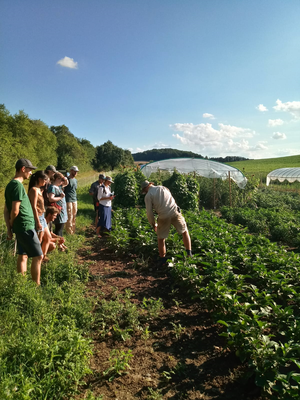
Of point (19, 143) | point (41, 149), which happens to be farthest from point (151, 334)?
point (41, 149)

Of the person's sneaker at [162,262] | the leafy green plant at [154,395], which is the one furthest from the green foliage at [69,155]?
the leafy green plant at [154,395]

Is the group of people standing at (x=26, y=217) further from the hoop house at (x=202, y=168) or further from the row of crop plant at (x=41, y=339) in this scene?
the hoop house at (x=202, y=168)

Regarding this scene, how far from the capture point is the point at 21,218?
347cm

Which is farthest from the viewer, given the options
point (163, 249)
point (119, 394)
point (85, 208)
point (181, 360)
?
point (85, 208)

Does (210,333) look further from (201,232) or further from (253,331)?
(201,232)

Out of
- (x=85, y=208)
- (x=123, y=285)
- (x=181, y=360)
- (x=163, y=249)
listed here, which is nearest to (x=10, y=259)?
(x=123, y=285)

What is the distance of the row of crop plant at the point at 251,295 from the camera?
7.26 ft

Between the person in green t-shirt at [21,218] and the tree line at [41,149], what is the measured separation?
55.7 feet

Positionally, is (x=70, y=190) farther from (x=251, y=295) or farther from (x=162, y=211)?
(x=251, y=295)

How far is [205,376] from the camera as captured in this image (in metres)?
2.51

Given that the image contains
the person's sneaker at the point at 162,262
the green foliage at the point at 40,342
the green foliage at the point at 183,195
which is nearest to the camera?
the green foliage at the point at 40,342

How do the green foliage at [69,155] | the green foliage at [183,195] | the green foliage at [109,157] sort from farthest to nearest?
1. the green foliage at [109,157]
2. the green foliage at [69,155]
3. the green foliage at [183,195]

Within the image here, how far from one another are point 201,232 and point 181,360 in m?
3.28

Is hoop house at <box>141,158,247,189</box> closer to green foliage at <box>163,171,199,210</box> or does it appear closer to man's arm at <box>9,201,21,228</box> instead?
green foliage at <box>163,171,199,210</box>
